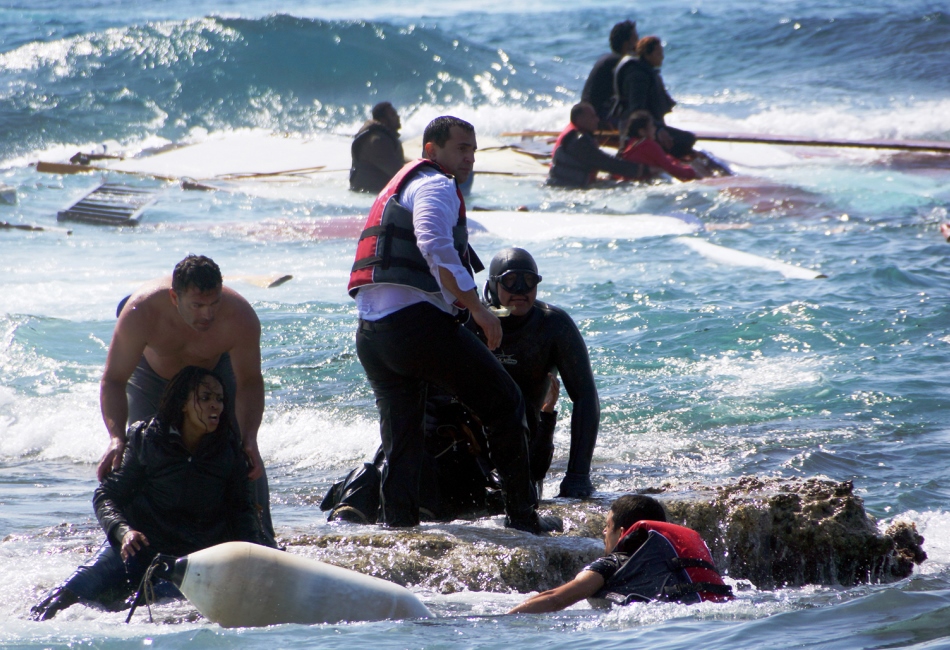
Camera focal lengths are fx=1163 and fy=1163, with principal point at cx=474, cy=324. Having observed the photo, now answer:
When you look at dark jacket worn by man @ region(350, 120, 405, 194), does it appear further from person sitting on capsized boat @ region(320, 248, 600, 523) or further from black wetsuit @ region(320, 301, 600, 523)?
black wetsuit @ region(320, 301, 600, 523)

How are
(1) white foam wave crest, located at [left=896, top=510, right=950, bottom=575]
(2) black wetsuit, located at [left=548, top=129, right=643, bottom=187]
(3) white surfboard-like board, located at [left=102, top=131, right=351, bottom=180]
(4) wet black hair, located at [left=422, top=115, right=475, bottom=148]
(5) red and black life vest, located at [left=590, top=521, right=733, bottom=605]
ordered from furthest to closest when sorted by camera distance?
(3) white surfboard-like board, located at [left=102, top=131, right=351, bottom=180] < (2) black wetsuit, located at [left=548, top=129, right=643, bottom=187] < (1) white foam wave crest, located at [left=896, top=510, right=950, bottom=575] < (4) wet black hair, located at [left=422, top=115, right=475, bottom=148] < (5) red and black life vest, located at [left=590, top=521, right=733, bottom=605]

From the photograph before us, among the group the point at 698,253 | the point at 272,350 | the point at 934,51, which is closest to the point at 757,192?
the point at 698,253

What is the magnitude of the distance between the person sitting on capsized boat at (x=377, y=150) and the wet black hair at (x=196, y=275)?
956 cm

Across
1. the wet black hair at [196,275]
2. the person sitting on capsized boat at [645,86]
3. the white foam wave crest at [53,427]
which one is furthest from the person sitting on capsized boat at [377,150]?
the wet black hair at [196,275]

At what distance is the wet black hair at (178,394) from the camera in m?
Answer: 4.10

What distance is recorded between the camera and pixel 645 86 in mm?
13695

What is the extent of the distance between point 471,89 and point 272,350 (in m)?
17.6

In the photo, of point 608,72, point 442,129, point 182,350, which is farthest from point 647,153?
point 182,350

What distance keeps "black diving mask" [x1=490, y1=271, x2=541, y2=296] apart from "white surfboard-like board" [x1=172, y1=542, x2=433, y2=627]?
1.68 meters

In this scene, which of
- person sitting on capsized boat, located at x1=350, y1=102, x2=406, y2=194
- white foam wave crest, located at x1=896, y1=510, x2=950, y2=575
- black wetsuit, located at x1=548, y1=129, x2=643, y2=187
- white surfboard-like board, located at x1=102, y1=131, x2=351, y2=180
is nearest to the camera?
white foam wave crest, located at x1=896, y1=510, x2=950, y2=575

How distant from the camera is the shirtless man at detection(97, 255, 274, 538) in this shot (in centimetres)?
414

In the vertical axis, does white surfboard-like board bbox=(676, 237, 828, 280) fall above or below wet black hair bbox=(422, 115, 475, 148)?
below

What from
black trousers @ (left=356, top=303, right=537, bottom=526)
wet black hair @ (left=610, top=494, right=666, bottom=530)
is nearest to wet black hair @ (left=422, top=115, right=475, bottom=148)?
black trousers @ (left=356, top=303, right=537, bottom=526)

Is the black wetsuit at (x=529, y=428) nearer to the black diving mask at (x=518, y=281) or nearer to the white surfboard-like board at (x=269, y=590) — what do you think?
the black diving mask at (x=518, y=281)
